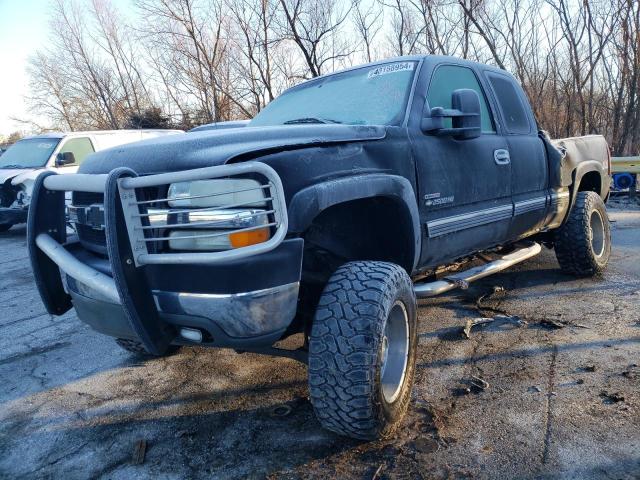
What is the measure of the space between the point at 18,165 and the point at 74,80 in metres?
19.2

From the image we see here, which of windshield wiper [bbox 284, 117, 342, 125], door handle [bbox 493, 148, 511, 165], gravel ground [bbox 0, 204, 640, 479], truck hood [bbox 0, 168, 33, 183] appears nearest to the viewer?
gravel ground [bbox 0, 204, 640, 479]

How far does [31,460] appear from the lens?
241 cm

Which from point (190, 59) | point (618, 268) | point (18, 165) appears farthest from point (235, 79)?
point (618, 268)

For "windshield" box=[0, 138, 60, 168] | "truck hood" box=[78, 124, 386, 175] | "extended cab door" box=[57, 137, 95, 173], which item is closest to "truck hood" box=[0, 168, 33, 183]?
"windshield" box=[0, 138, 60, 168]

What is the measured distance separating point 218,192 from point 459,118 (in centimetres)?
175

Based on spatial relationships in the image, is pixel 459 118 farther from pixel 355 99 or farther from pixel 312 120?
pixel 312 120

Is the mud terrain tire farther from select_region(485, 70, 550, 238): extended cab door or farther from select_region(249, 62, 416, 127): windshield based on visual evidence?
select_region(249, 62, 416, 127): windshield

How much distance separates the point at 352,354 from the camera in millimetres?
2166

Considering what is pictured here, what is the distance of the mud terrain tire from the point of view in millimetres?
4660

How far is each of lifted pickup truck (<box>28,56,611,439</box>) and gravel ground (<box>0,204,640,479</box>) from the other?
0.28 meters

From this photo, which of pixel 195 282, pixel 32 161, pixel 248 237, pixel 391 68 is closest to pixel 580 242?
pixel 391 68

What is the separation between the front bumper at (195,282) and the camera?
76.4 inches

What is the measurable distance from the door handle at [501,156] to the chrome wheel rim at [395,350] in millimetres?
1638

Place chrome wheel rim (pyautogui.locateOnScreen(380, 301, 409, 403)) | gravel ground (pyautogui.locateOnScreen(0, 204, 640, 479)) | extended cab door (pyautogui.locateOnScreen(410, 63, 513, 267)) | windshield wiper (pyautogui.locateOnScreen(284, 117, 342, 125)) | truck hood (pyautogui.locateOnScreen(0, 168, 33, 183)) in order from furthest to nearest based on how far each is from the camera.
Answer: truck hood (pyautogui.locateOnScreen(0, 168, 33, 183)), windshield wiper (pyautogui.locateOnScreen(284, 117, 342, 125)), extended cab door (pyautogui.locateOnScreen(410, 63, 513, 267)), chrome wheel rim (pyautogui.locateOnScreen(380, 301, 409, 403)), gravel ground (pyautogui.locateOnScreen(0, 204, 640, 479))
